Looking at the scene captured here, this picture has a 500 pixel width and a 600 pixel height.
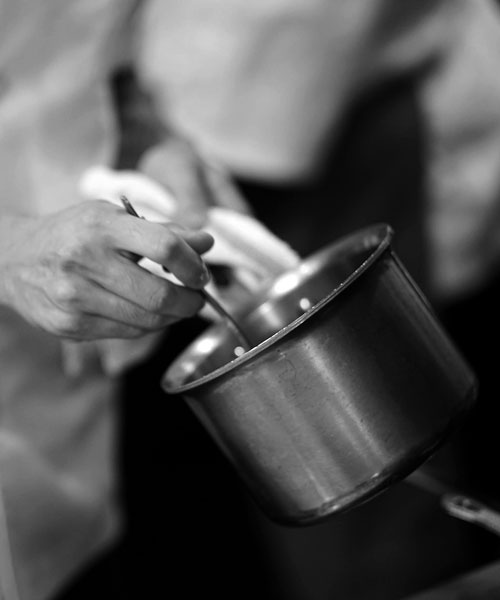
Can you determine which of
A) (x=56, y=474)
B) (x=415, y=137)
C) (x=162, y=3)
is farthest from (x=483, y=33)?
(x=56, y=474)

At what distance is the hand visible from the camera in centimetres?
79

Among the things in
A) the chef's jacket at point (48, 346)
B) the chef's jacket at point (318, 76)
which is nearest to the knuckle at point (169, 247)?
the chef's jacket at point (48, 346)

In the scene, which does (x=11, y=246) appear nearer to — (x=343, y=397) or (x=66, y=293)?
(x=66, y=293)

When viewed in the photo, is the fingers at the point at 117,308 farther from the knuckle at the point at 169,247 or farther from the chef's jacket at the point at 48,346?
the chef's jacket at the point at 48,346

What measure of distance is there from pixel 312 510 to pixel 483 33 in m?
1.38

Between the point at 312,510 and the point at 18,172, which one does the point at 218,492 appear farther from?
the point at 312,510

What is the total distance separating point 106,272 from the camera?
2.65 feet

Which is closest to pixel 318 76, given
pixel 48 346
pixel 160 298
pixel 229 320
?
pixel 48 346

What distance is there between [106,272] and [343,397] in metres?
0.22

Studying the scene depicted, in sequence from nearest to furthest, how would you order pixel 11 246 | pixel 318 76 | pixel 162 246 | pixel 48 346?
1. pixel 162 246
2. pixel 11 246
3. pixel 48 346
4. pixel 318 76

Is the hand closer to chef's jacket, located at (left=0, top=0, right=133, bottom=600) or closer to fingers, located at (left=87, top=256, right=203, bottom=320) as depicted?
fingers, located at (left=87, top=256, right=203, bottom=320)

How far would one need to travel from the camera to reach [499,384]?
2.41m

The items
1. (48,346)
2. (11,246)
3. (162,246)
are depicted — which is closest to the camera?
(162,246)

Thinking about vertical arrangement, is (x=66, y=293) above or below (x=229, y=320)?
above
